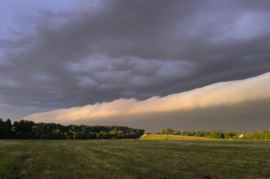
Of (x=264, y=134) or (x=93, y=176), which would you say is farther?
(x=264, y=134)

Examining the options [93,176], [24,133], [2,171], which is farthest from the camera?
[24,133]

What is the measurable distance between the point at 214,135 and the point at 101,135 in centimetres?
11818

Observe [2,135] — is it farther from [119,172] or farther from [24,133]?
[119,172]

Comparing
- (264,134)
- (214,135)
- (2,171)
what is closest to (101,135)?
(214,135)

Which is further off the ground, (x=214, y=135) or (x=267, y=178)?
(x=267, y=178)

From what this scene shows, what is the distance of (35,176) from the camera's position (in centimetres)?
1552

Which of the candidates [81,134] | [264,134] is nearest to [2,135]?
[81,134]

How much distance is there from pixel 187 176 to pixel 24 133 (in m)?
150

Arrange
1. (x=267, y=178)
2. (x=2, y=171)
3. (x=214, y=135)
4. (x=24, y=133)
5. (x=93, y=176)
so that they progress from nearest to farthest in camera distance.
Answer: (x=267, y=178) < (x=93, y=176) < (x=2, y=171) < (x=24, y=133) < (x=214, y=135)

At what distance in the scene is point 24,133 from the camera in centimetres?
13650

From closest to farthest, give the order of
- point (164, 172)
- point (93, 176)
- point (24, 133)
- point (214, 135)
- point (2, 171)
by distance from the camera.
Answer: point (93, 176) → point (164, 172) → point (2, 171) → point (24, 133) → point (214, 135)

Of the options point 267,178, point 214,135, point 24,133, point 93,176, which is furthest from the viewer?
point 214,135

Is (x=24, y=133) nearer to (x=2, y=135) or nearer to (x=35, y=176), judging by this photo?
(x=2, y=135)

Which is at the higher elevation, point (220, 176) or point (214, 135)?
point (220, 176)
